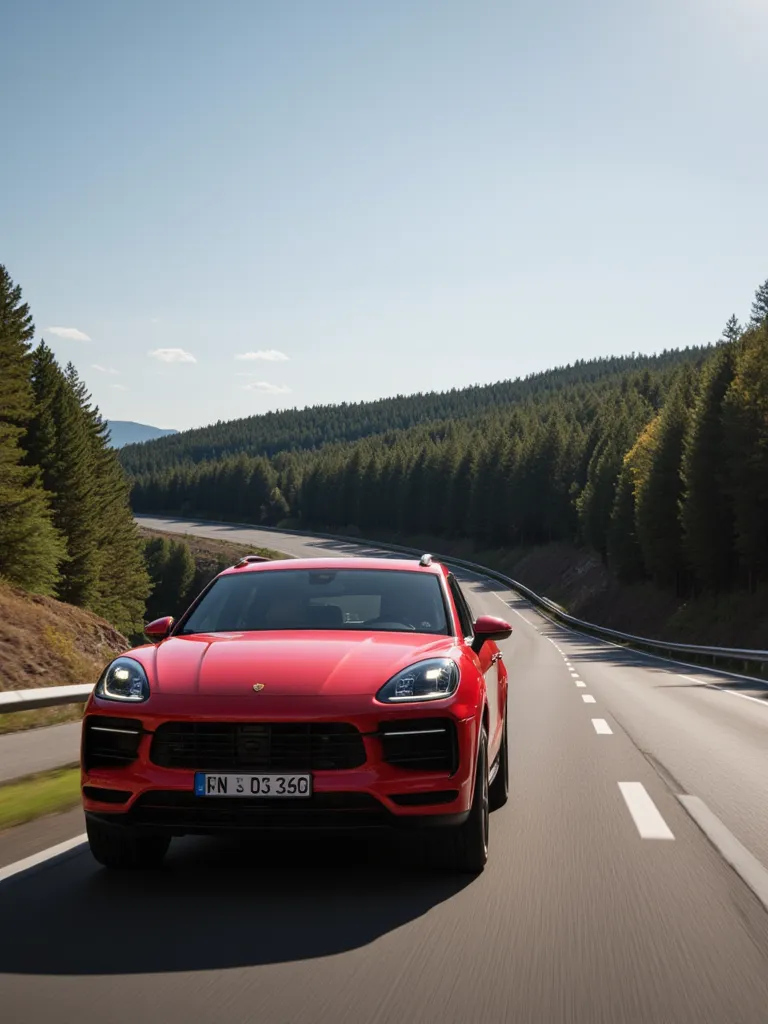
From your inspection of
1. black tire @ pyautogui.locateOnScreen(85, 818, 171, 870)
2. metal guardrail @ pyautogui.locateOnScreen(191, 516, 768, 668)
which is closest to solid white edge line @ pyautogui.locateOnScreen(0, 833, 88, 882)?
black tire @ pyautogui.locateOnScreen(85, 818, 171, 870)

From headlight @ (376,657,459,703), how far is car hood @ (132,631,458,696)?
0.05 metres

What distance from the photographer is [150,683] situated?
5273 mm

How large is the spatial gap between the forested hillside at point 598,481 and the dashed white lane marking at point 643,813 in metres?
38.1

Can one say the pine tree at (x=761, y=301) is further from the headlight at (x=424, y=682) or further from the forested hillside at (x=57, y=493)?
the headlight at (x=424, y=682)

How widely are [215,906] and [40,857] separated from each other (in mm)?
1364

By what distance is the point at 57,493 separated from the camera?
53.2m

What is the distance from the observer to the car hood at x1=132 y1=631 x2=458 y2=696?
5.16 meters

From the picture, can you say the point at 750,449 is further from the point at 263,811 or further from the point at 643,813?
the point at 263,811

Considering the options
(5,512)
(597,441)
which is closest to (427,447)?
(597,441)

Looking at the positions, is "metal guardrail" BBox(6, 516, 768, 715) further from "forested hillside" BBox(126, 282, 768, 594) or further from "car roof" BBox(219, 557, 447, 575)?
"forested hillside" BBox(126, 282, 768, 594)

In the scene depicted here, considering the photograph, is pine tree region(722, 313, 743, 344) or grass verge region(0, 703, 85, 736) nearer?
grass verge region(0, 703, 85, 736)

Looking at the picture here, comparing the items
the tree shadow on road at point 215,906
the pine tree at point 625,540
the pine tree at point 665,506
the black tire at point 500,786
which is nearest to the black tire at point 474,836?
the tree shadow on road at point 215,906

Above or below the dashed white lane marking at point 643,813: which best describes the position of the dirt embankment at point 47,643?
below

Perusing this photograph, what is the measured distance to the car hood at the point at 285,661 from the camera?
5.16m
